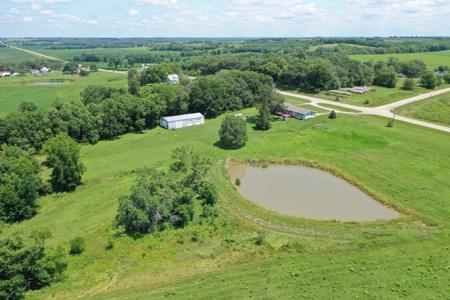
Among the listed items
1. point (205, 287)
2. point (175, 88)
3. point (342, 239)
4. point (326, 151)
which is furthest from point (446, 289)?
point (175, 88)

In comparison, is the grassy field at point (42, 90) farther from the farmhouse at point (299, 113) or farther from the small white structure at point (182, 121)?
the farmhouse at point (299, 113)

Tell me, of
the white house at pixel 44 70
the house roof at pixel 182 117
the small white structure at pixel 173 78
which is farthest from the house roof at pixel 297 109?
the white house at pixel 44 70

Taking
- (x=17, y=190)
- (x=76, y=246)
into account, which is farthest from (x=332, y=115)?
(x=17, y=190)

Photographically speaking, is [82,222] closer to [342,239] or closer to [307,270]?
[307,270]

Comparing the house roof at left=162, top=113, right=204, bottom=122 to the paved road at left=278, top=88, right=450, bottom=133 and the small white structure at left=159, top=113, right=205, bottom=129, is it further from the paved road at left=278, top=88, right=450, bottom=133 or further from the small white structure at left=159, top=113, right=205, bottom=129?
the paved road at left=278, top=88, right=450, bottom=133

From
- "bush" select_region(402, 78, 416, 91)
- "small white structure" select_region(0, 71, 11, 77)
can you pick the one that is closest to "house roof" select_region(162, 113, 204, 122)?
"bush" select_region(402, 78, 416, 91)
